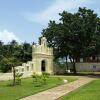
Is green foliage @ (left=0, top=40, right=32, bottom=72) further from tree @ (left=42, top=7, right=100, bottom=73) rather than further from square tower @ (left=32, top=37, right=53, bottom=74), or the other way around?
tree @ (left=42, top=7, right=100, bottom=73)

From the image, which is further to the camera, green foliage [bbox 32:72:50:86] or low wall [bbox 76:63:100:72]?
low wall [bbox 76:63:100:72]

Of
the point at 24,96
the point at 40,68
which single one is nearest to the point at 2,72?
the point at 40,68

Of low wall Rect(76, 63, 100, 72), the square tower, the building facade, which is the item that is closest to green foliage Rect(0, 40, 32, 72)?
the building facade

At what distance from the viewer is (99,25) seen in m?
58.1

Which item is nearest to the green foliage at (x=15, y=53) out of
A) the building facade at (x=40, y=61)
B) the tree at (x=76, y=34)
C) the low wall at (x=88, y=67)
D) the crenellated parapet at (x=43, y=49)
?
the building facade at (x=40, y=61)

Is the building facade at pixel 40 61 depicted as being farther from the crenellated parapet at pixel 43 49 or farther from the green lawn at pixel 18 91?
the green lawn at pixel 18 91

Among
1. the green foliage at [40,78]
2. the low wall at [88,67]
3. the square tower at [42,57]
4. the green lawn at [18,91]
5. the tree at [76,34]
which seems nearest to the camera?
the green lawn at [18,91]

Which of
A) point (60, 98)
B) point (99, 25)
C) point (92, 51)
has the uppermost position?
point (99, 25)

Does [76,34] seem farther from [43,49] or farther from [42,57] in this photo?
[42,57]

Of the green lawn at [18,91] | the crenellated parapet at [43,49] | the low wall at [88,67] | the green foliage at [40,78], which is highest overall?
the crenellated parapet at [43,49]

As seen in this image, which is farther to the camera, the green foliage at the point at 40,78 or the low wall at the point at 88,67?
the low wall at the point at 88,67

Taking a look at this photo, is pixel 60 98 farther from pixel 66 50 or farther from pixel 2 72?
pixel 66 50

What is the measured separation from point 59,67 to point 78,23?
10628mm

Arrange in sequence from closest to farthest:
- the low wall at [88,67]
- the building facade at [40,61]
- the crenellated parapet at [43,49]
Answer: the building facade at [40,61] < the crenellated parapet at [43,49] < the low wall at [88,67]
